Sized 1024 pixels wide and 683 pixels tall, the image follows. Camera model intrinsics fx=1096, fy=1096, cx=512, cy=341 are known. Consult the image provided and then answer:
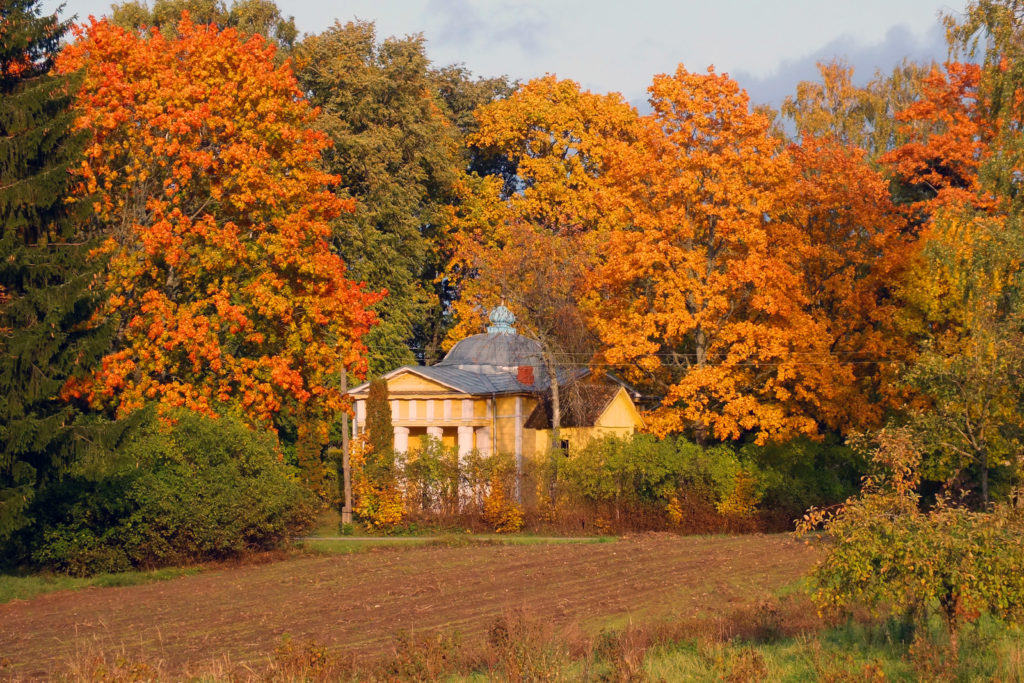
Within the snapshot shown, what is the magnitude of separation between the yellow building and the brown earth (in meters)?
9.37

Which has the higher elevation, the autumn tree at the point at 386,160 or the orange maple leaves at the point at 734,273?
the autumn tree at the point at 386,160

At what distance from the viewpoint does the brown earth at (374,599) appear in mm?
16281

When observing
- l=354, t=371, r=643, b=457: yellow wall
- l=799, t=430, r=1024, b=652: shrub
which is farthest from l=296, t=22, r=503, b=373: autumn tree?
l=799, t=430, r=1024, b=652: shrub

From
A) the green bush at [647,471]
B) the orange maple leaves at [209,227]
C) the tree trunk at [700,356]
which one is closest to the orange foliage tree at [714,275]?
the tree trunk at [700,356]

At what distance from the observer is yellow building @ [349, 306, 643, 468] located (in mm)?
38844

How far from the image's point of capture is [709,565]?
83.6 feet

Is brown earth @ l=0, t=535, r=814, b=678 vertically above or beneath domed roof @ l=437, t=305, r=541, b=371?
beneath

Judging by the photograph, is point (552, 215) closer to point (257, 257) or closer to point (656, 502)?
point (656, 502)

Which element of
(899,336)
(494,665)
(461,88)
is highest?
(461,88)

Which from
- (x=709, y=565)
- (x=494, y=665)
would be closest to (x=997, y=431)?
(x=709, y=565)

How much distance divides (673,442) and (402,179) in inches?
652

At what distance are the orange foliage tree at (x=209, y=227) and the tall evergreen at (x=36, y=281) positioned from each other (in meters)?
3.40

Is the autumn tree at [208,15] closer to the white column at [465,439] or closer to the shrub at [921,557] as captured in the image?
the white column at [465,439]

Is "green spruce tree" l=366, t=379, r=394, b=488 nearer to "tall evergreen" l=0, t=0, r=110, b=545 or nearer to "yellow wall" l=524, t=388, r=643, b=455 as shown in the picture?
"yellow wall" l=524, t=388, r=643, b=455
